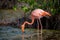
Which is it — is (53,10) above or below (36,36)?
above

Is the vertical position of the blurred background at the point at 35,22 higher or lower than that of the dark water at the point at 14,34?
higher

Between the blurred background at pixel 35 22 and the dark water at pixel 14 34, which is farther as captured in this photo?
the blurred background at pixel 35 22

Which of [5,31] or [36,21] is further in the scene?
[36,21]

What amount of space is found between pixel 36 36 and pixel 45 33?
71 centimetres

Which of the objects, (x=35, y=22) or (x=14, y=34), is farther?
(x=35, y=22)

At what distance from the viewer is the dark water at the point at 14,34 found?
356 inches

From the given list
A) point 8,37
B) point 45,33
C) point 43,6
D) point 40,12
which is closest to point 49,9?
point 43,6

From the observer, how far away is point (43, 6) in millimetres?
11414

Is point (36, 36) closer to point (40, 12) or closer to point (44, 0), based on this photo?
point (40, 12)

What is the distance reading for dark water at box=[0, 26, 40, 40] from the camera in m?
9.05

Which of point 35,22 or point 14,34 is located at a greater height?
point 35,22

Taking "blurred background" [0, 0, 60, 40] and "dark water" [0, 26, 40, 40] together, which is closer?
"dark water" [0, 26, 40, 40]

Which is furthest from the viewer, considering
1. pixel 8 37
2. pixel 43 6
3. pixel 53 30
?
pixel 43 6

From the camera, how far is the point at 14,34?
32.5 ft
